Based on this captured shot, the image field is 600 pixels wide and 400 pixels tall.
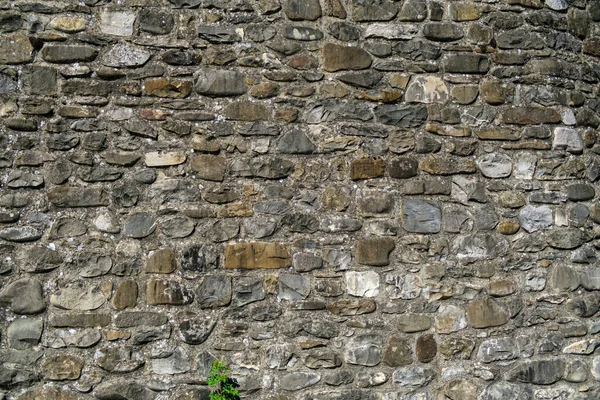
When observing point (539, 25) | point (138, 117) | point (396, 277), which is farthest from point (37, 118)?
point (539, 25)

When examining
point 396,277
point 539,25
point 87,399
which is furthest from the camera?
point 539,25

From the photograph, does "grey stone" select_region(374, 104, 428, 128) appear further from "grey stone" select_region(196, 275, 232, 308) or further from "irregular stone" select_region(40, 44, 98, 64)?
"irregular stone" select_region(40, 44, 98, 64)

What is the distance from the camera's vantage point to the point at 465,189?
3754 millimetres

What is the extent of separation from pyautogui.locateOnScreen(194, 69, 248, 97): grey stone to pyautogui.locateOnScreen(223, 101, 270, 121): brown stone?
0.23 feet

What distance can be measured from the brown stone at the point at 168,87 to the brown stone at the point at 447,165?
1.48 m

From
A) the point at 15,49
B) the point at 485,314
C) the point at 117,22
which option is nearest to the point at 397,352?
the point at 485,314

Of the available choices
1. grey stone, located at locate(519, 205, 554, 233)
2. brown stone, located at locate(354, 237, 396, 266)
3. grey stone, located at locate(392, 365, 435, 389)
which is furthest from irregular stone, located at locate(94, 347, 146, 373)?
grey stone, located at locate(519, 205, 554, 233)

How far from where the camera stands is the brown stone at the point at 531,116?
3.84 metres

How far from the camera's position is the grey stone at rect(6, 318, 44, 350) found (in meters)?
3.33

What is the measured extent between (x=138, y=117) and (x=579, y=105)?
2.80 m

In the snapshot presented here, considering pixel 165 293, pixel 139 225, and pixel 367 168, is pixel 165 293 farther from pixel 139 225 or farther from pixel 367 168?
pixel 367 168

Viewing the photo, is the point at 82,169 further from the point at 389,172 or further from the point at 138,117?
the point at 389,172

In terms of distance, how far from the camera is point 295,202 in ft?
11.8

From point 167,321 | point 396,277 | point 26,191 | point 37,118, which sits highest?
point 37,118
